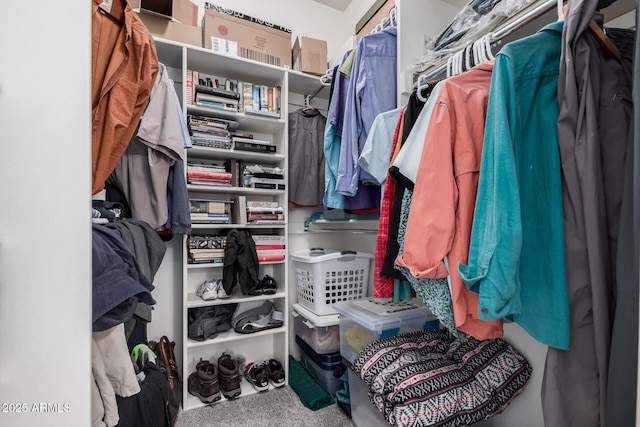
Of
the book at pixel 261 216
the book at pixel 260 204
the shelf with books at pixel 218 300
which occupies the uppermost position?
the book at pixel 260 204

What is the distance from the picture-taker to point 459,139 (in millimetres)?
819

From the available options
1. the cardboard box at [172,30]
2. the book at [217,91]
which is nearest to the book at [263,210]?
the book at [217,91]

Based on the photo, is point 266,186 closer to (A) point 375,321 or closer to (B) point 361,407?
(A) point 375,321

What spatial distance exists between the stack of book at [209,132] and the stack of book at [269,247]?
650 millimetres

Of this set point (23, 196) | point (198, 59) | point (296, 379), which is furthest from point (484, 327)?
point (198, 59)

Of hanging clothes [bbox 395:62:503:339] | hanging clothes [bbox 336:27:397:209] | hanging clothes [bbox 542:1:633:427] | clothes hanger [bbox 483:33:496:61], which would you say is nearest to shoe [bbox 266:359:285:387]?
hanging clothes [bbox 336:27:397:209]

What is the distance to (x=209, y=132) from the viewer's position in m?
1.78

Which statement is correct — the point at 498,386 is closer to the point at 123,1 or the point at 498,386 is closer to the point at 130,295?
the point at 130,295

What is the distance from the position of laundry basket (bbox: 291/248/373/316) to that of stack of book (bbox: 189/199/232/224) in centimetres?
58

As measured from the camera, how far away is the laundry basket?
69.2 inches

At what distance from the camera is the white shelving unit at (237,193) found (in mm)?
1688

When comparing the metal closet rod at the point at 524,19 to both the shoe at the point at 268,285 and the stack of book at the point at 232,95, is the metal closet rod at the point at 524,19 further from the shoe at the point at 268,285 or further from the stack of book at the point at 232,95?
the shoe at the point at 268,285

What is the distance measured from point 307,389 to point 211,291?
0.84 meters

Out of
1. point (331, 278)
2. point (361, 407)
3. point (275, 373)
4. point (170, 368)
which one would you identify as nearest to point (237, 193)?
point (331, 278)
